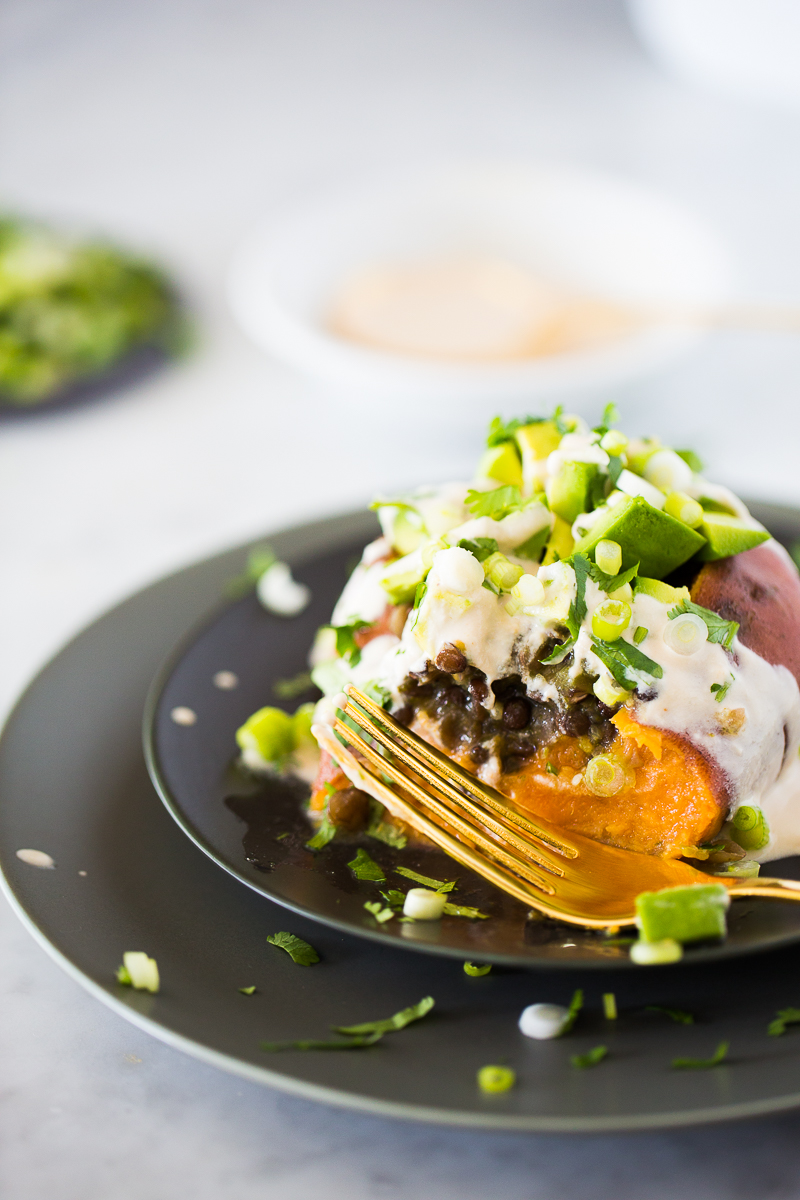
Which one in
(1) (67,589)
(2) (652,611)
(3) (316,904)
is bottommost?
(1) (67,589)

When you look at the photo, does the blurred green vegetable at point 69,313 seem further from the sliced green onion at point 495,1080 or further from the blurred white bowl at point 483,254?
the sliced green onion at point 495,1080

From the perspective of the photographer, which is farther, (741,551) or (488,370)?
(488,370)

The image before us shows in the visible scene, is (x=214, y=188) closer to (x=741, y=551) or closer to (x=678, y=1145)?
(x=741, y=551)

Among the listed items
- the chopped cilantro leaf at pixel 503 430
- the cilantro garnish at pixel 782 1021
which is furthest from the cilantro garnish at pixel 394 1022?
the chopped cilantro leaf at pixel 503 430

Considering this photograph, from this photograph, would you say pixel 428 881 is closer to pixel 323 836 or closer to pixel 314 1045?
pixel 323 836

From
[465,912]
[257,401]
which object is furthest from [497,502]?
[257,401]

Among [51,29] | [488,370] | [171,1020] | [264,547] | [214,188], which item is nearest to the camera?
[171,1020]

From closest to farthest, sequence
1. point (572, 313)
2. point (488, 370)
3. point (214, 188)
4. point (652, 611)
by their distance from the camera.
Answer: point (652, 611) < point (488, 370) < point (572, 313) < point (214, 188)

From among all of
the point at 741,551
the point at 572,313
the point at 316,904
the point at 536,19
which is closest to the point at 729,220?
the point at 572,313
